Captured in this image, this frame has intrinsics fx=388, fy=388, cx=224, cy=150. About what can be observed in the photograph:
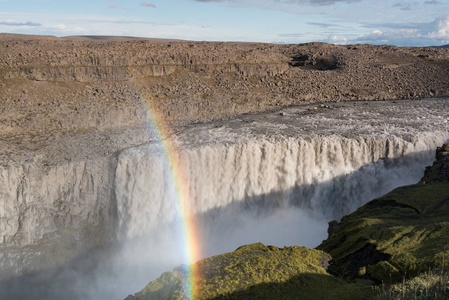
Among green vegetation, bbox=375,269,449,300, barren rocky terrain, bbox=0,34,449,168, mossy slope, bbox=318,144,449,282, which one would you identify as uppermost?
barren rocky terrain, bbox=0,34,449,168

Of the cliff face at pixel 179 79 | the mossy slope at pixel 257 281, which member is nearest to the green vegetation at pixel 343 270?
the mossy slope at pixel 257 281

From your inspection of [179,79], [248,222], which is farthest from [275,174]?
[179,79]

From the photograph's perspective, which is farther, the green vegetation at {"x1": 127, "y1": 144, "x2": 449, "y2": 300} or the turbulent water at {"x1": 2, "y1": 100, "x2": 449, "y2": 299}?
the turbulent water at {"x1": 2, "y1": 100, "x2": 449, "y2": 299}

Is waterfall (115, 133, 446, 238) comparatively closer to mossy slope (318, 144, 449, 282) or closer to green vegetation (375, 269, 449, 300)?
mossy slope (318, 144, 449, 282)

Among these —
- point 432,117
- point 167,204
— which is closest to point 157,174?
point 167,204

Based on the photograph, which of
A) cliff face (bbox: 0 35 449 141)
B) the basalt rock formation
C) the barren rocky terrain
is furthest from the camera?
cliff face (bbox: 0 35 449 141)

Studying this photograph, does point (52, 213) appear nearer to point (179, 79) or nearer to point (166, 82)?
point (166, 82)

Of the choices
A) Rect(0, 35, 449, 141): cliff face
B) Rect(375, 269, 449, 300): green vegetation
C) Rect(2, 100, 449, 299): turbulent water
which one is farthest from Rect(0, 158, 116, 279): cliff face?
Rect(375, 269, 449, 300): green vegetation
